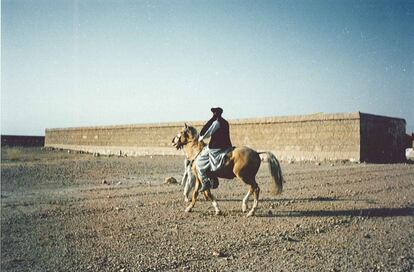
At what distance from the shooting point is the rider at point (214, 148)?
783 centimetres

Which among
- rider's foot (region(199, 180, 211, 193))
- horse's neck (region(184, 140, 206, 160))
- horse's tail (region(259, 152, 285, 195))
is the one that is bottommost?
rider's foot (region(199, 180, 211, 193))

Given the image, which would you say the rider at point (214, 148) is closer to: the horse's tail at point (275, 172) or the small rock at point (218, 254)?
the horse's tail at point (275, 172)

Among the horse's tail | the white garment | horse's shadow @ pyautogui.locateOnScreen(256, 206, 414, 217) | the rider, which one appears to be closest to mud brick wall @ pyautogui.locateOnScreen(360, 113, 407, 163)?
horse's shadow @ pyautogui.locateOnScreen(256, 206, 414, 217)

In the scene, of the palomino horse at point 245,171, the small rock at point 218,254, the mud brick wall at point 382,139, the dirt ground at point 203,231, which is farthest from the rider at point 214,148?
the mud brick wall at point 382,139

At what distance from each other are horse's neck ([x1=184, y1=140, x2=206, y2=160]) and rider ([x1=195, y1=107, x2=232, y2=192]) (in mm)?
385

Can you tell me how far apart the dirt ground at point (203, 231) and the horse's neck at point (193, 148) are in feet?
3.70

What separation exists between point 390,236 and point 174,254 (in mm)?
3344

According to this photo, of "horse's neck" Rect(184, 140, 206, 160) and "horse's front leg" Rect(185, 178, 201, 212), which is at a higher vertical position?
"horse's neck" Rect(184, 140, 206, 160)

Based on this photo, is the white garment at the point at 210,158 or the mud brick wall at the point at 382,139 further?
the mud brick wall at the point at 382,139

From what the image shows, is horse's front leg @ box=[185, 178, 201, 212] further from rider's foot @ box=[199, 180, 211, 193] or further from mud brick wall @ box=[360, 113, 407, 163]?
→ mud brick wall @ box=[360, 113, 407, 163]

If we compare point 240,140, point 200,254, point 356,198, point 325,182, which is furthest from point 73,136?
point 200,254

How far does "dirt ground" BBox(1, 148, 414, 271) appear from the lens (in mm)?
4707

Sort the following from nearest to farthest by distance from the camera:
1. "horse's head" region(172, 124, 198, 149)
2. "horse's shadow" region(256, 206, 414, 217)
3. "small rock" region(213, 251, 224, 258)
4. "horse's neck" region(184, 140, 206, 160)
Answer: "small rock" region(213, 251, 224, 258)
"horse's shadow" region(256, 206, 414, 217)
"horse's neck" region(184, 140, 206, 160)
"horse's head" region(172, 124, 198, 149)

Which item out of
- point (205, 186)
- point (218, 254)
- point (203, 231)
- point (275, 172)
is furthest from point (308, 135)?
point (218, 254)
